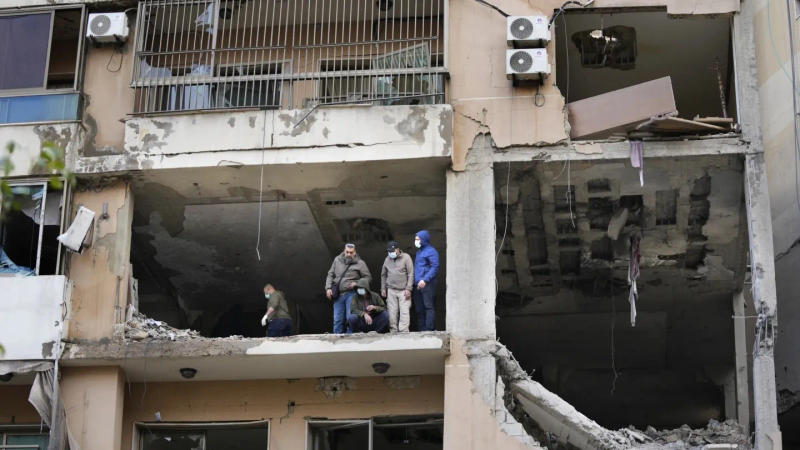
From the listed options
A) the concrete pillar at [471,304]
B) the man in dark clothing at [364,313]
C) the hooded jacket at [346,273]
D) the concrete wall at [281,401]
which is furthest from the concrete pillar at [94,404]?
the concrete pillar at [471,304]

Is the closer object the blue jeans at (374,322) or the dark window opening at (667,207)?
the blue jeans at (374,322)

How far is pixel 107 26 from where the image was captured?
1786cm

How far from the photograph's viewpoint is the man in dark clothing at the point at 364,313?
16.8 meters

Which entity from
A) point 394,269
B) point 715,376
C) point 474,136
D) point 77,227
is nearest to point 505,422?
point 394,269

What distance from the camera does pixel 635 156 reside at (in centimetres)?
1645

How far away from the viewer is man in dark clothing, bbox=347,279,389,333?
1680 centimetres

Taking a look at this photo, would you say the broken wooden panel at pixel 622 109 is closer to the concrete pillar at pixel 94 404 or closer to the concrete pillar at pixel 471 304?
the concrete pillar at pixel 471 304

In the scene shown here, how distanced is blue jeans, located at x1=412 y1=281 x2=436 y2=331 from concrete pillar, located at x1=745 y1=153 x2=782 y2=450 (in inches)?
176

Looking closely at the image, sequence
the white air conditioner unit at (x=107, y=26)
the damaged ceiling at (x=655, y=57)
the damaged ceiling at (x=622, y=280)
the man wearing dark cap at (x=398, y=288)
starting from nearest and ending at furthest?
the man wearing dark cap at (x=398, y=288)
the damaged ceiling at (x=622, y=280)
the white air conditioner unit at (x=107, y=26)
the damaged ceiling at (x=655, y=57)

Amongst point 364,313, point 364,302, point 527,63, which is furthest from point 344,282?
point 527,63

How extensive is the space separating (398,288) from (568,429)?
3125 millimetres

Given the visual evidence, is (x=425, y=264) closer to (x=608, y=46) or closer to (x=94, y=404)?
(x=94, y=404)

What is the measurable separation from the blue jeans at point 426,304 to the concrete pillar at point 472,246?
0.44 meters

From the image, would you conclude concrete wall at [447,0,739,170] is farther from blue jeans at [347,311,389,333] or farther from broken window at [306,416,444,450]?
broken window at [306,416,444,450]
